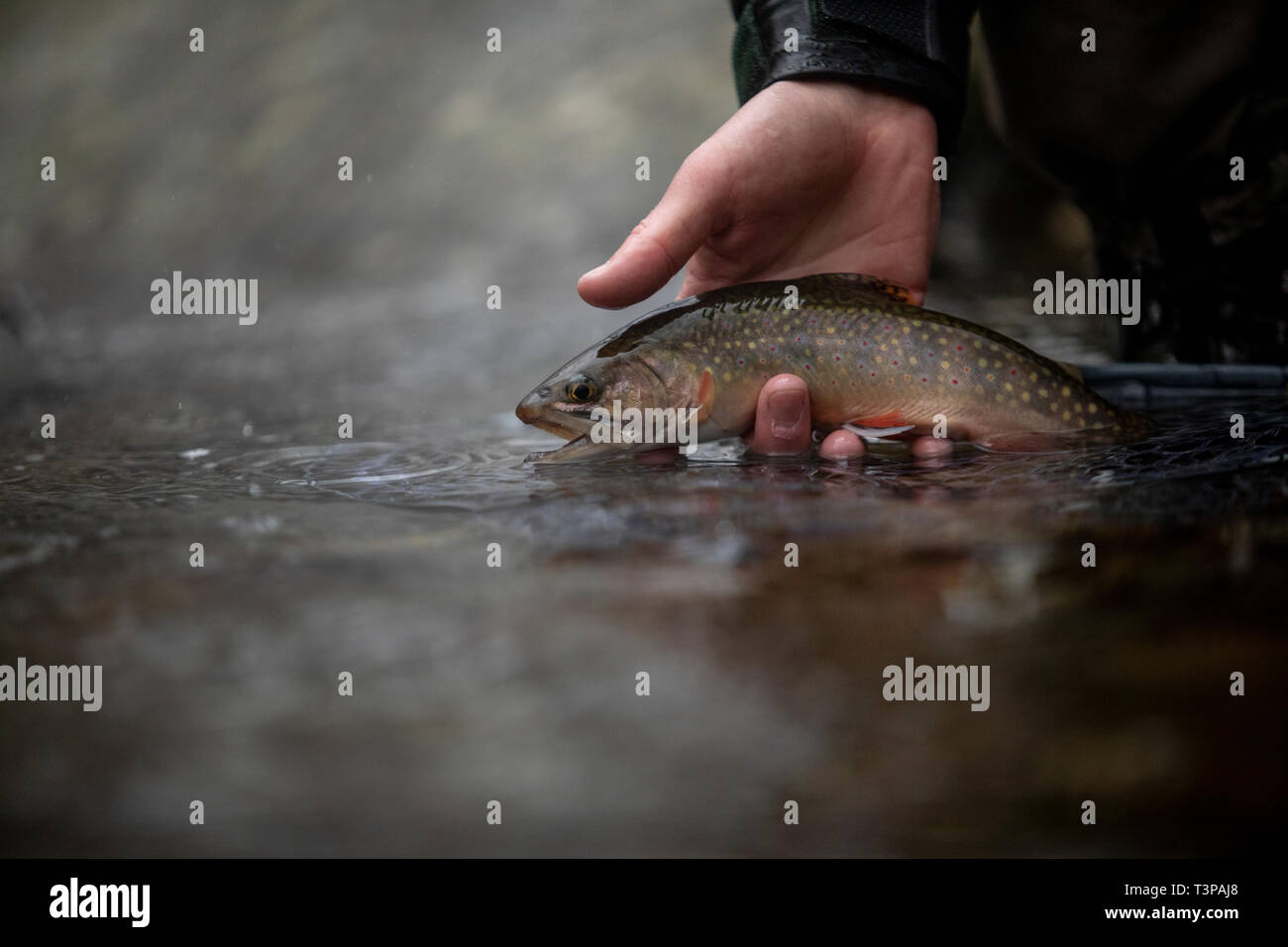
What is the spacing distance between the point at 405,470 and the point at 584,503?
0.61 meters

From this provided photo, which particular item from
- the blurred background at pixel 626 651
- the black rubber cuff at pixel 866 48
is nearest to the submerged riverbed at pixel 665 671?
the blurred background at pixel 626 651

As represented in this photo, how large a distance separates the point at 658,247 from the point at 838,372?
0.52 m

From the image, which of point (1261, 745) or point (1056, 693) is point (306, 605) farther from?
point (1261, 745)

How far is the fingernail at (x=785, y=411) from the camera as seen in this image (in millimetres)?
2395

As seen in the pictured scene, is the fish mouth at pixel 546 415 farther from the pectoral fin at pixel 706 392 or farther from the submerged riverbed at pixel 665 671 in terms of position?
the submerged riverbed at pixel 665 671

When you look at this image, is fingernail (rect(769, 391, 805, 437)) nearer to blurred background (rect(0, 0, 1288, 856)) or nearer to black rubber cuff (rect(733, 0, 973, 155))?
blurred background (rect(0, 0, 1288, 856))

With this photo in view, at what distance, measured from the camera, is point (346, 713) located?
1.22 meters

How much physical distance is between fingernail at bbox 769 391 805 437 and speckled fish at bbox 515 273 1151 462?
0.06 meters

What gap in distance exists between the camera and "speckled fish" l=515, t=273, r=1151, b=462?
7.84 ft

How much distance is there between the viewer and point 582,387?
2.38 m

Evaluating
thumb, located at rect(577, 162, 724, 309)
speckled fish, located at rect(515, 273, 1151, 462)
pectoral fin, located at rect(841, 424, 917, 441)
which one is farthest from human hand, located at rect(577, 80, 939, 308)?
pectoral fin, located at rect(841, 424, 917, 441)

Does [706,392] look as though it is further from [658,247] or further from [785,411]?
[658,247]

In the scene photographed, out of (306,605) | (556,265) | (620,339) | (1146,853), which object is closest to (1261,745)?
(1146,853)

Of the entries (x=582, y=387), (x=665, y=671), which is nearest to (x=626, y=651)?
(x=665, y=671)
